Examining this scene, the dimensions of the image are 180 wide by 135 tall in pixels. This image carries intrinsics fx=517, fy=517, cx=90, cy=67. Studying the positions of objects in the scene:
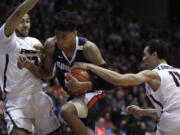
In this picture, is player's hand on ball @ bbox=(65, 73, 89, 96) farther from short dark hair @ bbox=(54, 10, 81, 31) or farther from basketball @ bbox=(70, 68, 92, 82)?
short dark hair @ bbox=(54, 10, 81, 31)

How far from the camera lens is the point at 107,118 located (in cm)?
1082

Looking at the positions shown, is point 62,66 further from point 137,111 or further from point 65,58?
point 137,111

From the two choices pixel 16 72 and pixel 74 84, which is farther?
pixel 16 72

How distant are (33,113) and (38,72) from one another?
466 millimetres

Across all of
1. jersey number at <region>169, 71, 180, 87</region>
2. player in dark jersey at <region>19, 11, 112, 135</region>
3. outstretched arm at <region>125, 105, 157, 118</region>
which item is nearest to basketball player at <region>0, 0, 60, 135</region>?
player in dark jersey at <region>19, 11, 112, 135</region>

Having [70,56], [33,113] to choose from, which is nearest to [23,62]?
[70,56]

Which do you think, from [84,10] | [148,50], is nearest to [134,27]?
[84,10]

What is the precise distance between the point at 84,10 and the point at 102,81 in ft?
40.0

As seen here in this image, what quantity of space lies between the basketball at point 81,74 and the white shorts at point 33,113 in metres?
0.70

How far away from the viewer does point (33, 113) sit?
5.82m

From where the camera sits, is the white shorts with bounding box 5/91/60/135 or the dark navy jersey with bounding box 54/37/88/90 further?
the white shorts with bounding box 5/91/60/135

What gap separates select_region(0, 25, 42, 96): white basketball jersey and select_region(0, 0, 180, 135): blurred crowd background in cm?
264

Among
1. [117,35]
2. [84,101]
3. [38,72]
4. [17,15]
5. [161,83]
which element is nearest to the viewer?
[17,15]

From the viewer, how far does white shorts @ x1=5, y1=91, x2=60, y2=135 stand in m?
5.70
